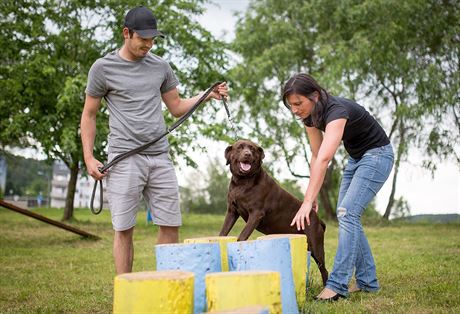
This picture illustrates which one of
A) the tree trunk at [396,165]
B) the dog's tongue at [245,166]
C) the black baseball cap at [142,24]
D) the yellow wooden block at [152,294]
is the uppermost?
the tree trunk at [396,165]

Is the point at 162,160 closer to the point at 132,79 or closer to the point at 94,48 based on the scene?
the point at 132,79

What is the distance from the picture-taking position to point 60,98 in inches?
712

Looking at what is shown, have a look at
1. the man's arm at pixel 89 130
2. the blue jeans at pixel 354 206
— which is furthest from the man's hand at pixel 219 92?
the blue jeans at pixel 354 206

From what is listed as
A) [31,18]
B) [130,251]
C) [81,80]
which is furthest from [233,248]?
[31,18]

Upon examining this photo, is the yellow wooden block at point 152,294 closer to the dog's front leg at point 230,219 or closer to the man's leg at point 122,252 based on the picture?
the man's leg at point 122,252

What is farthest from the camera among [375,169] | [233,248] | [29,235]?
[29,235]

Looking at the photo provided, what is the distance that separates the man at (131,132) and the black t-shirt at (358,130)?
49.8 inches

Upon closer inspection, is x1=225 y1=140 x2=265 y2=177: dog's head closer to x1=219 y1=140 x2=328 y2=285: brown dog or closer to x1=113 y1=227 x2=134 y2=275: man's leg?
x1=219 y1=140 x2=328 y2=285: brown dog

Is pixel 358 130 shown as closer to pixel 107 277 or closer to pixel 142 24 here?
pixel 142 24

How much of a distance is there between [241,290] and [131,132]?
1.99 m

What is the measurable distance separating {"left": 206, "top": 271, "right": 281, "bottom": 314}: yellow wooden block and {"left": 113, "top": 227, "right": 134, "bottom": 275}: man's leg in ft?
5.49

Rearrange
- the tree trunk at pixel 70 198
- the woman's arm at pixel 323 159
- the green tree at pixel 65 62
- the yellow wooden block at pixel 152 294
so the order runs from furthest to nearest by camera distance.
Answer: the tree trunk at pixel 70 198 → the green tree at pixel 65 62 → the woman's arm at pixel 323 159 → the yellow wooden block at pixel 152 294

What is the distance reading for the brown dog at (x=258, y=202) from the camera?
18.4ft

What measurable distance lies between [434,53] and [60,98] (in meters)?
12.5
